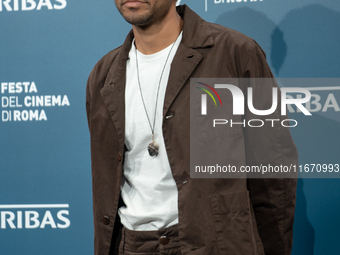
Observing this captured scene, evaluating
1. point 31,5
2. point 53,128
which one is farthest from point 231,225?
point 31,5

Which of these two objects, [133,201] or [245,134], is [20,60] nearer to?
[133,201]

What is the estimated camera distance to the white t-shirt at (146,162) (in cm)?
119

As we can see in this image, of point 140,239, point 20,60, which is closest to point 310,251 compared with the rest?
point 140,239

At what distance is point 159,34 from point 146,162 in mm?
425

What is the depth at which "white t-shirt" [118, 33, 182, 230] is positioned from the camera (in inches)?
46.9

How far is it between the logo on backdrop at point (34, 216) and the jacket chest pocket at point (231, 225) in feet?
3.60

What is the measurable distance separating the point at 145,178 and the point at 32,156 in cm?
102

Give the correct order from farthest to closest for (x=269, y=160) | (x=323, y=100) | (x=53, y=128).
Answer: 1. (x=53, y=128)
2. (x=323, y=100)
3. (x=269, y=160)

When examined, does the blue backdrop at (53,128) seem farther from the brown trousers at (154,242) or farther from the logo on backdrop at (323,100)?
the brown trousers at (154,242)

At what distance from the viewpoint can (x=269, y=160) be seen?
1.25m

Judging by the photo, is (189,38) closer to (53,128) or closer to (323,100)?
(323,100)

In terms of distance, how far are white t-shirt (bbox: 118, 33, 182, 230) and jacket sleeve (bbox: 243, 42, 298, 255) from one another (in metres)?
0.28

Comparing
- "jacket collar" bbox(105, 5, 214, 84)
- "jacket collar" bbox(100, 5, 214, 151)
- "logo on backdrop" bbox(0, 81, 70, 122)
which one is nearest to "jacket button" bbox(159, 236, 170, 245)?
"jacket collar" bbox(100, 5, 214, 151)

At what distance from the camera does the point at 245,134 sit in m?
1.27
